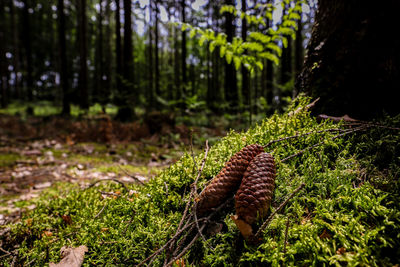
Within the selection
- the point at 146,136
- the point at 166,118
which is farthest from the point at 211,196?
the point at 166,118

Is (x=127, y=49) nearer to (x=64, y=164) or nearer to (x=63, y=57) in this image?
(x=63, y=57)

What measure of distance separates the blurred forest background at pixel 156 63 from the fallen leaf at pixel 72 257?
2706 mm

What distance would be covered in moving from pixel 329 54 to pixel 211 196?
6.15 feet

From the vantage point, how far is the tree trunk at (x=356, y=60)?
1.82m

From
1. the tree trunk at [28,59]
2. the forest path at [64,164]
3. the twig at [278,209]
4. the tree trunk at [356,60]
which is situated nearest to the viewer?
the twig at [278,209]

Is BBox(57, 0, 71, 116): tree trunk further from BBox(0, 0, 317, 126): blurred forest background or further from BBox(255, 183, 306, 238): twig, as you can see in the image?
BBox(255, 183, 306, 238): twig

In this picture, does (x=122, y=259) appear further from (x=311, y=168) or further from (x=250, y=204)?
(x=311, y=168)

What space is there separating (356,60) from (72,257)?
2.61 metres

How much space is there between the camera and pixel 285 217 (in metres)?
1.09

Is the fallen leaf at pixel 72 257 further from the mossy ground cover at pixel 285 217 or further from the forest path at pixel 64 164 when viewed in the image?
the forest path at pixel 64 164

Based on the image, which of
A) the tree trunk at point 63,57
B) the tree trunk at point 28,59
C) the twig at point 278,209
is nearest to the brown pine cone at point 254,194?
the twig at point 278,209

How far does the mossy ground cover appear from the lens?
925 millimetres

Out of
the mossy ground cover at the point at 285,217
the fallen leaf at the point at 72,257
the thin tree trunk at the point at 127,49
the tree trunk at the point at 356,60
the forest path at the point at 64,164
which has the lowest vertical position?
the forest path at the point at 64,164

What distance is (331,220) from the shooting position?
41.1 inches
